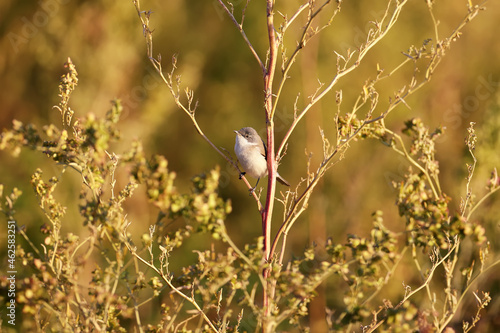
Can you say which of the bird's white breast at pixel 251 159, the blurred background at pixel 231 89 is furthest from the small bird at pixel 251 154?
the blurred background at pixel 231 89

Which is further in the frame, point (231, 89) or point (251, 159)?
point (231, 89)

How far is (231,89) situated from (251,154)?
12.6 feet

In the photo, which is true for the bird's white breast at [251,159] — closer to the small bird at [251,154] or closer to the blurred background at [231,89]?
the small bird at [251,154]

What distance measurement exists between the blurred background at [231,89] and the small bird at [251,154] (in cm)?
175

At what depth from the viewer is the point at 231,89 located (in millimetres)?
7008

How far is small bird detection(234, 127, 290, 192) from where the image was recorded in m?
3.30

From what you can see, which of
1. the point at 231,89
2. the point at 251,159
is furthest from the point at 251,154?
the point at 231,89

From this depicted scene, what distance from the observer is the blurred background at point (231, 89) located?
5363mm

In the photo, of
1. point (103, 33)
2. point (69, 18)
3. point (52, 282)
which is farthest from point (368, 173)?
point (52, 282)

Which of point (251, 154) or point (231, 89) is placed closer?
point (251, 154)

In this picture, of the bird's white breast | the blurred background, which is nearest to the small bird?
the bird's white breast

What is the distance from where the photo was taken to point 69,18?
611cm

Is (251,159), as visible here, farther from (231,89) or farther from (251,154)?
(231,89)

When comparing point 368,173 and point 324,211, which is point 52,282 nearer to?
point 324,211
